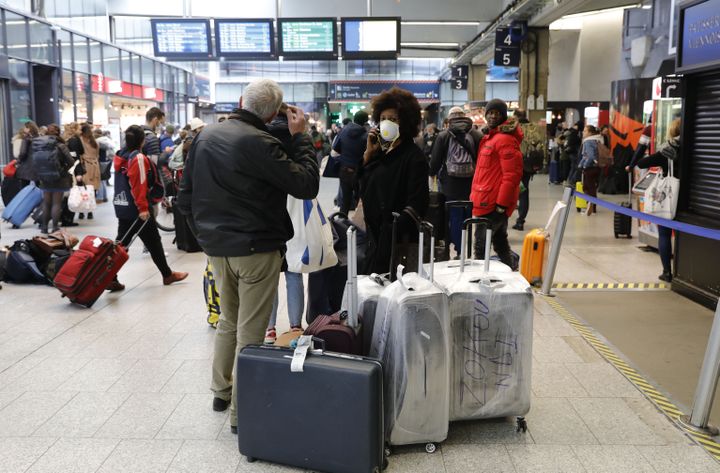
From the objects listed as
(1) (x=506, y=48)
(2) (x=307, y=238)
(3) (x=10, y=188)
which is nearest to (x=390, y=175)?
(2) (x=307, y=238)

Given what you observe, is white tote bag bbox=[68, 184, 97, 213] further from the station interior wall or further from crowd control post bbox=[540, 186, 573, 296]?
the station interior wall

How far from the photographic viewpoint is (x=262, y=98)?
3260 millimetres

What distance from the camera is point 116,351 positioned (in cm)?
466

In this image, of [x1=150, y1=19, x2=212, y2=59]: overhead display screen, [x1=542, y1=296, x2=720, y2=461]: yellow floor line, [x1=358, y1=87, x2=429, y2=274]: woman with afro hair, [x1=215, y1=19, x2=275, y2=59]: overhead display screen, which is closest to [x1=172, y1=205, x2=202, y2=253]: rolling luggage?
[x1=542, y1=296, x2=720, y2=461]: yellow floor line

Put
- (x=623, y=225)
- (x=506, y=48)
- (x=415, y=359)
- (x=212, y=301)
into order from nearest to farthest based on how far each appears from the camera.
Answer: (x=415, y=359) → (x=212, y=301) → (x=623, y=225) → (x=506, y=48)

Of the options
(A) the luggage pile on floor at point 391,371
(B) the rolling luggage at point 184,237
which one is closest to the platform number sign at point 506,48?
(B) the rolling luggage at point 184,237

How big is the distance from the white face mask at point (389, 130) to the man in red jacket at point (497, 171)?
1.98 metres

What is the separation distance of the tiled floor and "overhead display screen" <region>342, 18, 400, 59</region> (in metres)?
11.0

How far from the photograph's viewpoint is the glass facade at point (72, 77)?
14.9 metres

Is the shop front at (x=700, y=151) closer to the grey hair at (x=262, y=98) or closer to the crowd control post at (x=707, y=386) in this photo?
the crowd control post at (x=707, y=386)

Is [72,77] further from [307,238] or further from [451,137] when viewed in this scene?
[307,238]

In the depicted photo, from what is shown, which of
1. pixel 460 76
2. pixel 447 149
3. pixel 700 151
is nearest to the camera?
pixel 700 151

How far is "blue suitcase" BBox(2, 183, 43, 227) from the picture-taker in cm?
1043

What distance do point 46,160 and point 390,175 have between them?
7356 mm
